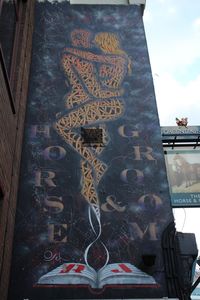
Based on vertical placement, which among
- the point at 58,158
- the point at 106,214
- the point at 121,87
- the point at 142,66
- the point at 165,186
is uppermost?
the point at 142,66

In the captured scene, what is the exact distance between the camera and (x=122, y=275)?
28.6 feet

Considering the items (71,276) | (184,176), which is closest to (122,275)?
(71,276)

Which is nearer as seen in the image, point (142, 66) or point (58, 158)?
point (58, 158)

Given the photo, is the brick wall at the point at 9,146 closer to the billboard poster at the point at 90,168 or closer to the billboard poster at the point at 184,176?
the billboard poster at the point at 90,168

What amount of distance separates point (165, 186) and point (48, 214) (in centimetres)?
306

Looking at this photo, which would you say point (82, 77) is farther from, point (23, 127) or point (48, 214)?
point (48, 214)

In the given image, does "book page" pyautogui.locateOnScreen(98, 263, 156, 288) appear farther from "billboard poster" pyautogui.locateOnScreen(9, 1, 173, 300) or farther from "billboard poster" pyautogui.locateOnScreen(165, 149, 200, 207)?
"billboard poster" pyautogui.locateOnScreen(165, 149, 200, 207)

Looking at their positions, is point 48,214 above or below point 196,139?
below

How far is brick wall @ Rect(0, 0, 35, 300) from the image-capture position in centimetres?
804

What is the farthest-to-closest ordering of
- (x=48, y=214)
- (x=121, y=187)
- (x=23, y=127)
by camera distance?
(x=23, y=127) < (x=121, y=187) < (x=48, y=214)

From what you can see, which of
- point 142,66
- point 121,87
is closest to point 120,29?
point 142,66

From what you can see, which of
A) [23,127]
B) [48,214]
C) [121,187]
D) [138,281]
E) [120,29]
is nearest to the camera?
[138,281]

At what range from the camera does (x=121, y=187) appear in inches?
401

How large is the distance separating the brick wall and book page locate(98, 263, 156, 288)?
205 cm
